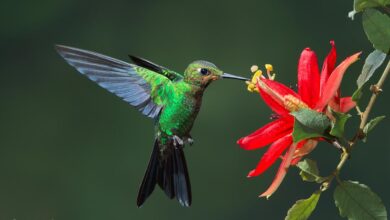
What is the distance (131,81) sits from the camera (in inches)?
61.1

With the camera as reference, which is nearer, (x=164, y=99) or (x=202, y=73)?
(x=202, y=73)

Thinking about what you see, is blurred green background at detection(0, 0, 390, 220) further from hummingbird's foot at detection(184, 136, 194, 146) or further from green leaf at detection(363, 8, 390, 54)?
green leaf at detection(363, 8, 390, 54)

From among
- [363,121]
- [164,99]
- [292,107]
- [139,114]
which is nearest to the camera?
[363,121]

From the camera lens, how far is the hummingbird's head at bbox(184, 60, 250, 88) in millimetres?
1449

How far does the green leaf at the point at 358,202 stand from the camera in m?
1.00

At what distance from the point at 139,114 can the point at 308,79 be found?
5541mm

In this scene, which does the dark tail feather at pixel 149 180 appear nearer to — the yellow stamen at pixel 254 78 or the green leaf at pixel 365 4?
the yellow stamen at pixel 254 78

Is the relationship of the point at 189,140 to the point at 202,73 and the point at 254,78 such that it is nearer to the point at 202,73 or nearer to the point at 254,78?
the point at 202,73

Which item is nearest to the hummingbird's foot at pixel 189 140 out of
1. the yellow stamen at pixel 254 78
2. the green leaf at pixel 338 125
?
the yellow stamen at pixel 254 78

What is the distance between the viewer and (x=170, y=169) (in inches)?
60.7

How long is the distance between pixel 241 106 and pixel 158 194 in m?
1.10

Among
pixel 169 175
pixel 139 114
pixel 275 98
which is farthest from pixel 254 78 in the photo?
pixel 139 114

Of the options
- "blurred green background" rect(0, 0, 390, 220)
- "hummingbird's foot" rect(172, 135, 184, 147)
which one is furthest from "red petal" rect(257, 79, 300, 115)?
"blurred green background" rect(0, 0, 390, 220)

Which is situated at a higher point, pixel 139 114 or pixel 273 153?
pixel 273 153
